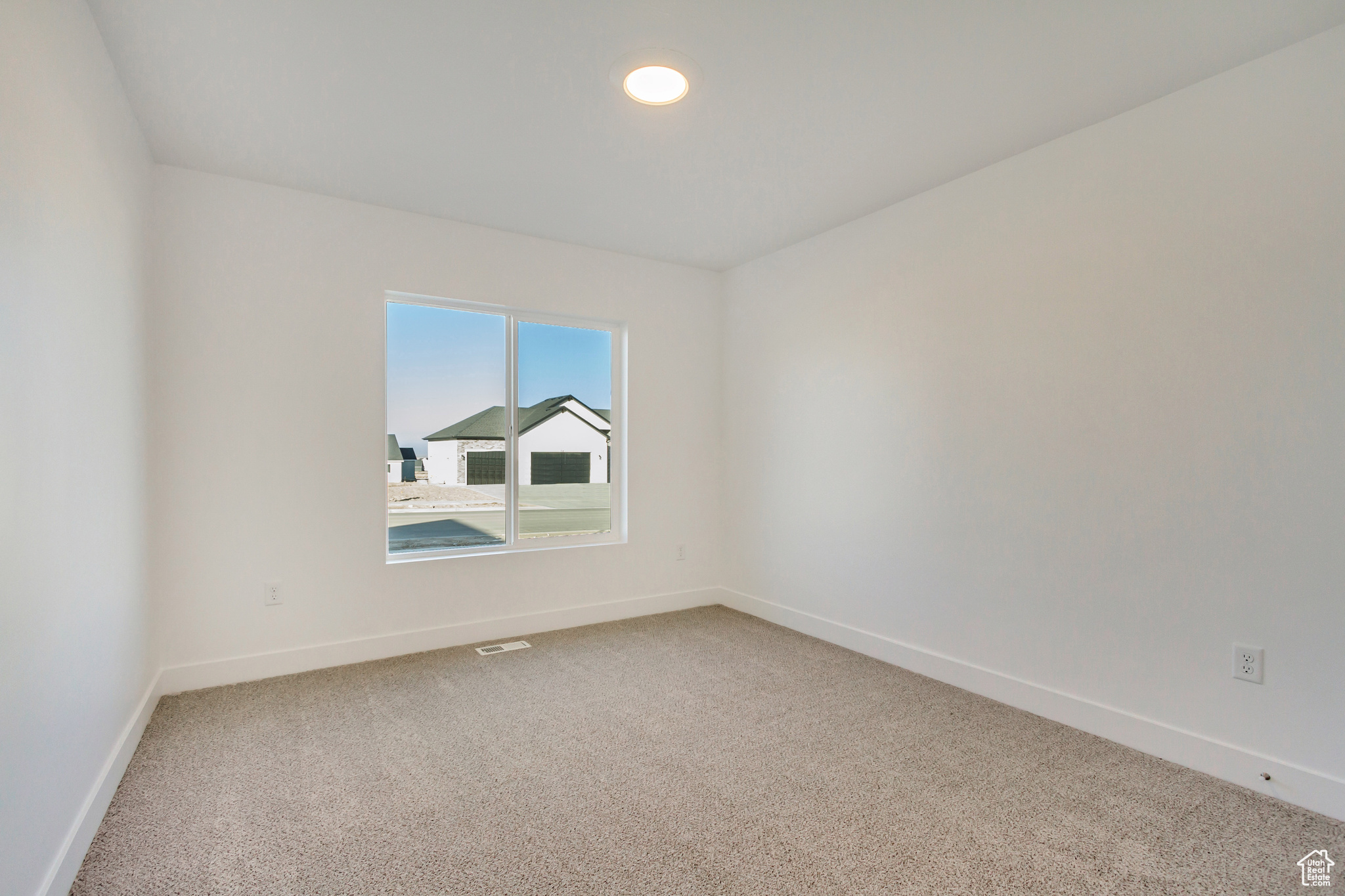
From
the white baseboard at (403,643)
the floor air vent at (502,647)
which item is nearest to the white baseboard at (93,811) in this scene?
the white baseboard at (403,643)

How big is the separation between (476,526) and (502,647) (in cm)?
78

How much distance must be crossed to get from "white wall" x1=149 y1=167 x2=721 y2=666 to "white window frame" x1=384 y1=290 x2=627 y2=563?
0.24 feet

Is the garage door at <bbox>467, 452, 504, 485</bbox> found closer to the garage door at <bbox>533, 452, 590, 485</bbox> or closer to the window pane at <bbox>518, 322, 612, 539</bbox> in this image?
the window pane at <bbox>518, 322, 612, 539</bbox>

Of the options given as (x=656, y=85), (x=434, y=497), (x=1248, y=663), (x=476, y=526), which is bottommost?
(x=1248, y=663)

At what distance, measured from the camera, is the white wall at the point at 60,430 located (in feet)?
4.68

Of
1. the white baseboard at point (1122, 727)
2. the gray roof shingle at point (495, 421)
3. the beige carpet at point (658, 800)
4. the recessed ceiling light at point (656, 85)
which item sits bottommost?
Answer: the beige carpet at point (658, 800)

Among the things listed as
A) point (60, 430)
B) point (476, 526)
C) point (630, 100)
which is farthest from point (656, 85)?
point (476, 526)

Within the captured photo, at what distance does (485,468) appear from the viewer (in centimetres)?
411

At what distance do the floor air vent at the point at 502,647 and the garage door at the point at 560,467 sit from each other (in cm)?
103

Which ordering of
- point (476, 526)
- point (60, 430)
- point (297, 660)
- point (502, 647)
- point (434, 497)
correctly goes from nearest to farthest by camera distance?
point (60, 430), point (297, 660), point (502, 647), point (434, 497), point (476, 526)

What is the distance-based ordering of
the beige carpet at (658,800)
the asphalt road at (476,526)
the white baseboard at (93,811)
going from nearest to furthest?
the white baseboard at (93,811)
the beige carpet at (658,800)
the asphalt road at (476,526)

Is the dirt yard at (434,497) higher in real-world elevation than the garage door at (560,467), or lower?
lower

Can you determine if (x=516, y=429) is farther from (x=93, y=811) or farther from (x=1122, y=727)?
(x=1122, y=727)

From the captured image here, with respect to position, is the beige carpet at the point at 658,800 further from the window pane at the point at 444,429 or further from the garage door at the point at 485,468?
the garage door at the point at 485,468
